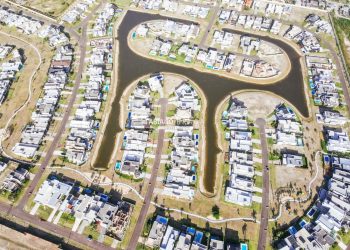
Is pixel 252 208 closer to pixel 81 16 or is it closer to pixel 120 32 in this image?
pixel 120 32

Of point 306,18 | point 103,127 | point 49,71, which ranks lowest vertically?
point 103,127

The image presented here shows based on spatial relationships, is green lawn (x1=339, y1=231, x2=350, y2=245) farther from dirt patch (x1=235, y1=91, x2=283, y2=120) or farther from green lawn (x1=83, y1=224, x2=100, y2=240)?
green lawn (x1=83, y1=224, x2=100, y2=240)

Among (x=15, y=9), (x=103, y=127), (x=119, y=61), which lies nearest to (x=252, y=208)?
(x=103, y=127)

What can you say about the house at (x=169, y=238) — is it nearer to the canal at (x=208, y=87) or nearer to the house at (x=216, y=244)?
the house at (x=216, y=244)

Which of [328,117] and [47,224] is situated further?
[328,117]

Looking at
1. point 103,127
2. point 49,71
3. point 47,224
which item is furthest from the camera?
point 49,71

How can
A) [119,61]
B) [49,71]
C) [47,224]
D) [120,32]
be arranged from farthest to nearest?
[120,32], [119,61], [49,71], [47,224]
